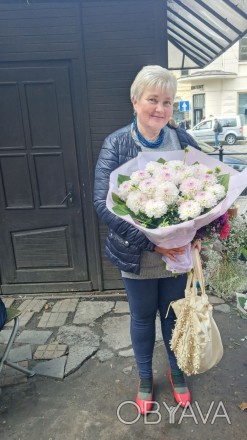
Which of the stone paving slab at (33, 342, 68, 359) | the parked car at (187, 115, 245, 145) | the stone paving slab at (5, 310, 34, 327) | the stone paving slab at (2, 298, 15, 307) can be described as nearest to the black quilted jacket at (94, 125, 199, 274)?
the stone paving slab at (33, 342, 68, 359)

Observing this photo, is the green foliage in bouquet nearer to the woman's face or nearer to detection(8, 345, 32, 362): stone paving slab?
the woman's face

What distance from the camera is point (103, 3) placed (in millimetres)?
3131

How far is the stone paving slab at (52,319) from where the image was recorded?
3.28 meters

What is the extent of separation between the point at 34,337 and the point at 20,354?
25 centimetres

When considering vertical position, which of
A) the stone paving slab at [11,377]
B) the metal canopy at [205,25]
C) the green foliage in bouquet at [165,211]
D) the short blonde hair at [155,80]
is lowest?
the stone paving slab at [11,377]

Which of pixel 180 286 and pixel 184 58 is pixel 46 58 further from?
pixel 184 58

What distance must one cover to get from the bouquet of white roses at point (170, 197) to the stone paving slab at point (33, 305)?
2.15m

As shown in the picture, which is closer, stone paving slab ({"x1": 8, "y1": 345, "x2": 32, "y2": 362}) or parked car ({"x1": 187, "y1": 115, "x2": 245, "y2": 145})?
stone paving slab ({"x1": 8, "y1": 345, "x2": 32, "y2": 362})

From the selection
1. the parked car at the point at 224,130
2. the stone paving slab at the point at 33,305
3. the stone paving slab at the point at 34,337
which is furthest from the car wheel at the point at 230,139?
the stone paving slab at the point at 34,337

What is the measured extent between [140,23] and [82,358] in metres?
2.94

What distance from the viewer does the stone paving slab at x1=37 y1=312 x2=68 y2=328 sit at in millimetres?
3276

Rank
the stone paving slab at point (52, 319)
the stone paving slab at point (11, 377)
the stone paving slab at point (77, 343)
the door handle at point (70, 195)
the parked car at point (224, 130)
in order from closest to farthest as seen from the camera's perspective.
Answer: the stone paving slab at point (11, 377), the stone paving slab at point (77, 343), the stone paving slab at point (52, 319), the door handle at point (70, 195), the parked car at point (224, 130)

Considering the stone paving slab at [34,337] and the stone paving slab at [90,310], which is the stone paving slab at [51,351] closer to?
the stone paving slab at [34,337]

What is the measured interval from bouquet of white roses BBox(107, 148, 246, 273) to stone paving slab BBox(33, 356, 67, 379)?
1380mm
